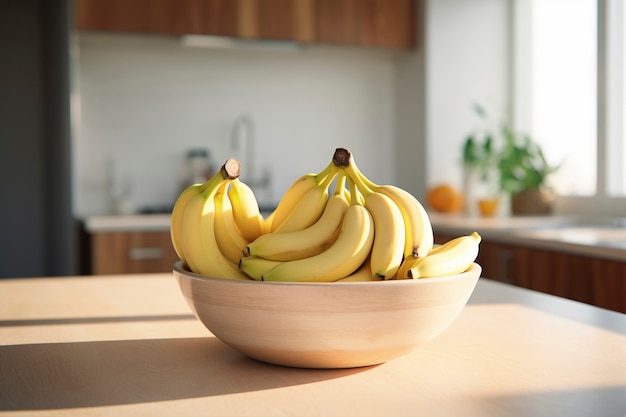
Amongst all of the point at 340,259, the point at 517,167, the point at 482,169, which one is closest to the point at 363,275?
the point at 340,259

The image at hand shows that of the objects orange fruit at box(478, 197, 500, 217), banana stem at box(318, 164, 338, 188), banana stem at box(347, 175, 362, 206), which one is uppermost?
banana stem at box(318, 164, 338, 188)

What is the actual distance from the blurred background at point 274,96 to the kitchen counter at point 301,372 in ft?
7.70

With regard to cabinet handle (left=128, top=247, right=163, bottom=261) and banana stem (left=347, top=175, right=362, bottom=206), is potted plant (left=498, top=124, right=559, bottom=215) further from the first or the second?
banana stem (left=347, top=175, right=362, bottom=206)

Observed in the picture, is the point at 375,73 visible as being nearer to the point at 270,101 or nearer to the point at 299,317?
the point at 270,101

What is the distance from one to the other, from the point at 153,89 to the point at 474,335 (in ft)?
9.90

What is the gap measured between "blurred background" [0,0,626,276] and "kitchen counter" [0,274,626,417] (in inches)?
92.4

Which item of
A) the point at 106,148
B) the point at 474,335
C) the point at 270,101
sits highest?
the point at 270,101

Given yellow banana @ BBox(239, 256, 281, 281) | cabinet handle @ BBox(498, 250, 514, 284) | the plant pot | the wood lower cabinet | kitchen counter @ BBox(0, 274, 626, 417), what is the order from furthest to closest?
the plant pot, cabinet handle @ BBox(498, 250, 514, 284), the wood lower cabinet, yellow banana @ BBox(239, 256, 281, 281), kitchen counter @ BBox(0, 274, 626, 417)

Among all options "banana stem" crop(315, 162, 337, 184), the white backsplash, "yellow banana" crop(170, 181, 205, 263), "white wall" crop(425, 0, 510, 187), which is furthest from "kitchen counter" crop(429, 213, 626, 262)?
"yellow banana" crop(170, 181, 205, 263)

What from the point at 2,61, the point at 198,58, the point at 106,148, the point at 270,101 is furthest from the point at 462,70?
the point at 2,61

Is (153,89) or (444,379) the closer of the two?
(444,379)

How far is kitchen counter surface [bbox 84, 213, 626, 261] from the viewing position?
7.19 ft

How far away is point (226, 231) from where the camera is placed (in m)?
0.79

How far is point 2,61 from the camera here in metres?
3.39
